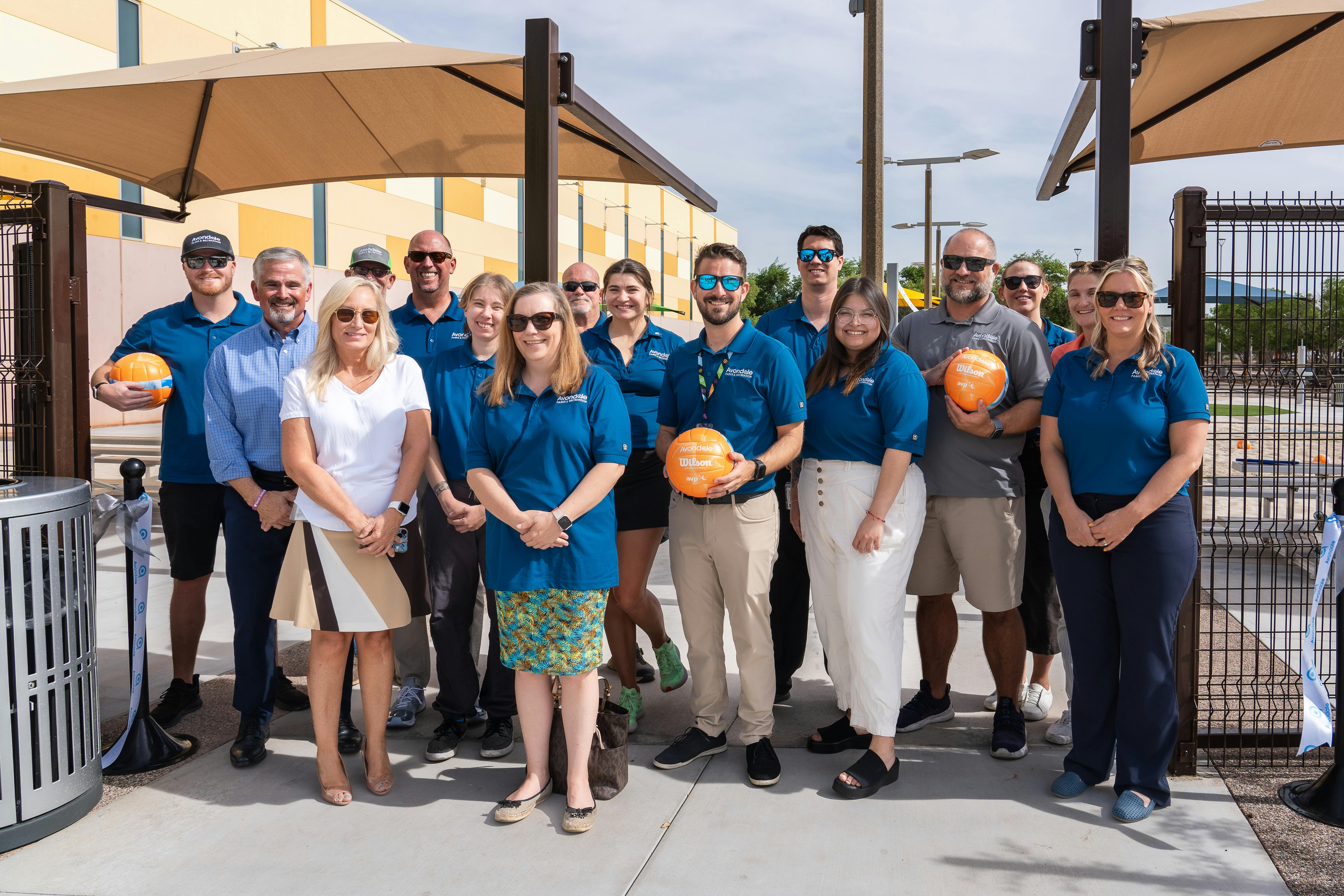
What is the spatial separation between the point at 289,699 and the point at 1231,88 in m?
6.02

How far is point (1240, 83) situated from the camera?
5051mm

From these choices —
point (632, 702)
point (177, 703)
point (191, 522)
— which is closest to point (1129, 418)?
point (632, 702)

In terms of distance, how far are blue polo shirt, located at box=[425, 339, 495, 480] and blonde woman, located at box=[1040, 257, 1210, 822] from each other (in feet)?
7.70

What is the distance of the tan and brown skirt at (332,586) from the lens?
3.46 m

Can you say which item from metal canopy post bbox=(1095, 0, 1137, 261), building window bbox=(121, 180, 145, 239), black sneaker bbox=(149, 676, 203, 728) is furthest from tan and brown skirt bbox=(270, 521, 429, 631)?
building window bbox=(121, 180, 145, 239)

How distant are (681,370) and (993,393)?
1.25 meters

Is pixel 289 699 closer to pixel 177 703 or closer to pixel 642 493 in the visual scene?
pixel 177 703

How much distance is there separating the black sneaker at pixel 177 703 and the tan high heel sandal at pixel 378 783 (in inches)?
50.8

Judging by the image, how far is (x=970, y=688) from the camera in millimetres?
4816

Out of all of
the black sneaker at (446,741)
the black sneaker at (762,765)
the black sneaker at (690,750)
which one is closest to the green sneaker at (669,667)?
the black sneaker at (690,750)

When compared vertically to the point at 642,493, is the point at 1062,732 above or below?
below

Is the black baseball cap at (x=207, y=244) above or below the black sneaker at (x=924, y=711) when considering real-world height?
above

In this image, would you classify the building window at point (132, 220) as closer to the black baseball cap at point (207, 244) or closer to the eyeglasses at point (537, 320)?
the black baseball cap at point (207, 244)

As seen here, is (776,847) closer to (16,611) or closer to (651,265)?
(16,611)
